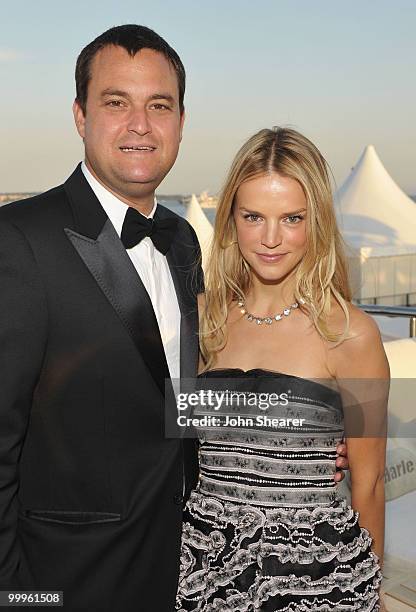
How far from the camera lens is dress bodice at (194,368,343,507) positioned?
80.3 inches

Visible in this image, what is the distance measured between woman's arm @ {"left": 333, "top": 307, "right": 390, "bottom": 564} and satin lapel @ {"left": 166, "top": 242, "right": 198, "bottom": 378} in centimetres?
46

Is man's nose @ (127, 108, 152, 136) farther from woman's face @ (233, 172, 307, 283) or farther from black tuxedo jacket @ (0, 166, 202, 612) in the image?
woman's face @ (233, 172, 307, 283)

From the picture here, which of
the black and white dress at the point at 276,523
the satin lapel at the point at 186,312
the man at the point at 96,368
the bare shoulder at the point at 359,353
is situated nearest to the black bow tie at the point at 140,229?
the man at the point at 96,368

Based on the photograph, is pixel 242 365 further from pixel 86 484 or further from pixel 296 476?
pixel 86 484

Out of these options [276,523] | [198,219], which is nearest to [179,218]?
[276,523]

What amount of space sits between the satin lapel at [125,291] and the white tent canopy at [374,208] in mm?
11710

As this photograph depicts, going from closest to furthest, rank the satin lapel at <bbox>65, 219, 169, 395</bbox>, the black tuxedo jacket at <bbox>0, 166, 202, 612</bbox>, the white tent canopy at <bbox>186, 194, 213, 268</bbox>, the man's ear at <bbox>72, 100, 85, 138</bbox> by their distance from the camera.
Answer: the black tuxedo jacket at <bbox>0, 166, 202, 612</bbox> < the satin lapel at <bbox>65, 219, 169, 395</bbox> < the man's ear at <bbox>72, 100, 85, 138</bbox> < the white tent canopy at <bbox>186, 194, 213, 268</bbox>

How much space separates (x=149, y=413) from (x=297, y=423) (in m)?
0.48

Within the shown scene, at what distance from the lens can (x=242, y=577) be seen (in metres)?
1.94

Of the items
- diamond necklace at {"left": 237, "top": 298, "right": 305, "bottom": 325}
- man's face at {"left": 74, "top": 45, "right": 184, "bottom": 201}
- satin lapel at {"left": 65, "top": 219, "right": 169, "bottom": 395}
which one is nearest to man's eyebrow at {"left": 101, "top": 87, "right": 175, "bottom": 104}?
man's face at {"left": 74, "top": 45, "right": 184, "bottom": 201}

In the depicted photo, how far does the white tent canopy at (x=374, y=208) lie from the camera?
1423 centimetres

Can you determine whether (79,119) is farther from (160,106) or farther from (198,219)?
(198,219)

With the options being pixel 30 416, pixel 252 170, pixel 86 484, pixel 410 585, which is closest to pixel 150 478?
pixel 86 484

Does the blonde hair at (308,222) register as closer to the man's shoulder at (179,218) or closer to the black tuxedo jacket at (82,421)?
the man's shoulder at (179,218)
